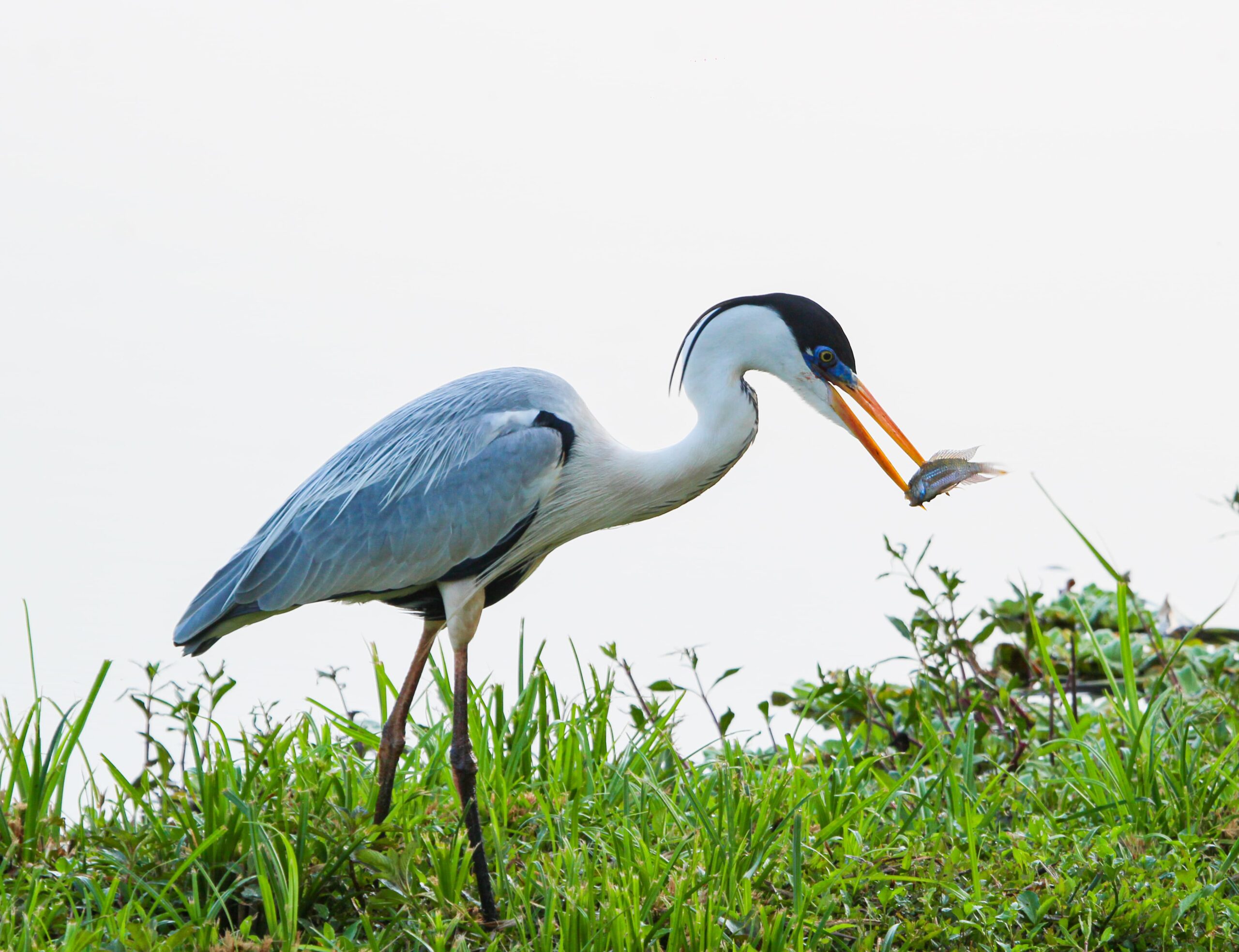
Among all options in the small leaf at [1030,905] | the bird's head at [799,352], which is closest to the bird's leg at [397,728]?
the bird's head at [799,352]

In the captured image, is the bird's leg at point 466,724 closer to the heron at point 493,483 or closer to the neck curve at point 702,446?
the heron at point 493,483

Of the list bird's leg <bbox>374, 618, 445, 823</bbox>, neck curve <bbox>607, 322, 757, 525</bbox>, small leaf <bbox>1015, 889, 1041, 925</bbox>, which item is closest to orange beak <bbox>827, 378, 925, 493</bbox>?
neck curve <bbox>607, 322, 757, 525</bbox>

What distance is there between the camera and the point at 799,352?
3520 mm

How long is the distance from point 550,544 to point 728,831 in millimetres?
1008

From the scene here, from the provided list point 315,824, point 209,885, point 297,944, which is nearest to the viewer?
point 297,944

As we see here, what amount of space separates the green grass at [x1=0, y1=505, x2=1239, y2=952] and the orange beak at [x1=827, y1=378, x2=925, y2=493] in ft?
1.73

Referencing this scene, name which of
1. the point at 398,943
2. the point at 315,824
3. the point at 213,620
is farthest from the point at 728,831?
the point at 213,620

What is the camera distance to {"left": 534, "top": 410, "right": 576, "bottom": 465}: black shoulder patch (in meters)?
3.48

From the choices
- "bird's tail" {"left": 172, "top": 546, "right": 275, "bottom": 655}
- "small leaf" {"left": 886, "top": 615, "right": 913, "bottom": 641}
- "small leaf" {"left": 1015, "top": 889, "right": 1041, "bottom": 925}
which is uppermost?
"bird's tail" {"left": 172, "top": 546, "right": 275, "bottom": 655}

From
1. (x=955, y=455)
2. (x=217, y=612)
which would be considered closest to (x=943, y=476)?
(x=955, y=455)

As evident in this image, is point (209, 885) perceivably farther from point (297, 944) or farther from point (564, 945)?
point (564, 945)

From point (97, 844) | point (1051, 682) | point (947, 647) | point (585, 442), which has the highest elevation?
point (585, 442)

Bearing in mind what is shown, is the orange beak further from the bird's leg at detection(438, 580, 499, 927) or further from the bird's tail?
the bird's tail

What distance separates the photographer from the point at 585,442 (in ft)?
11.5
